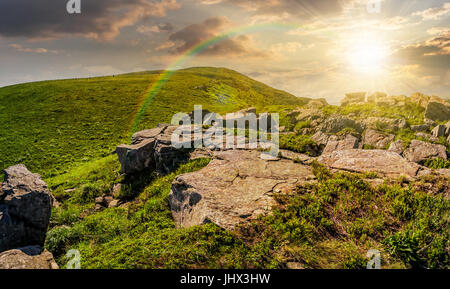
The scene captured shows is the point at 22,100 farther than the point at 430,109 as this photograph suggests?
Yes

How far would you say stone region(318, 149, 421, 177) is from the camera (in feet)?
34.9

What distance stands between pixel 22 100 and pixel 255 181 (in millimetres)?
74567

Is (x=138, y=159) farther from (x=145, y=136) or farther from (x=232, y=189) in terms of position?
(x=232, y=189)

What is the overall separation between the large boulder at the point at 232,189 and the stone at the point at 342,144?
4.44 meters

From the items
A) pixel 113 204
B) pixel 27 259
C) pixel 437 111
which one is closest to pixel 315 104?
pixel 437 111

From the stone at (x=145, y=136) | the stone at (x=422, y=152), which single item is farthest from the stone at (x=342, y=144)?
the stone at (x=145, y=136)

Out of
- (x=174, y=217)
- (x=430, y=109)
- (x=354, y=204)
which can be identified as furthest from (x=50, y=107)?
(x=430, y=109)

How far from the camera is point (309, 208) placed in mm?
8711

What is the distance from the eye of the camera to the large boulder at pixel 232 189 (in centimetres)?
894

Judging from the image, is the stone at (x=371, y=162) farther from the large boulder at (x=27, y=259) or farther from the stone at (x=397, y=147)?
the large boulder at (x=27, y=259)

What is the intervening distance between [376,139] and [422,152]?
3602mm

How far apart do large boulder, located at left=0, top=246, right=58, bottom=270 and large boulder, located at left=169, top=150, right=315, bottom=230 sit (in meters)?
5.20

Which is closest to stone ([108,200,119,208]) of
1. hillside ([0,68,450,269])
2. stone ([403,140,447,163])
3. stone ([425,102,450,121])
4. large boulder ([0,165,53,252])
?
hillside ([0,68,450,269])
